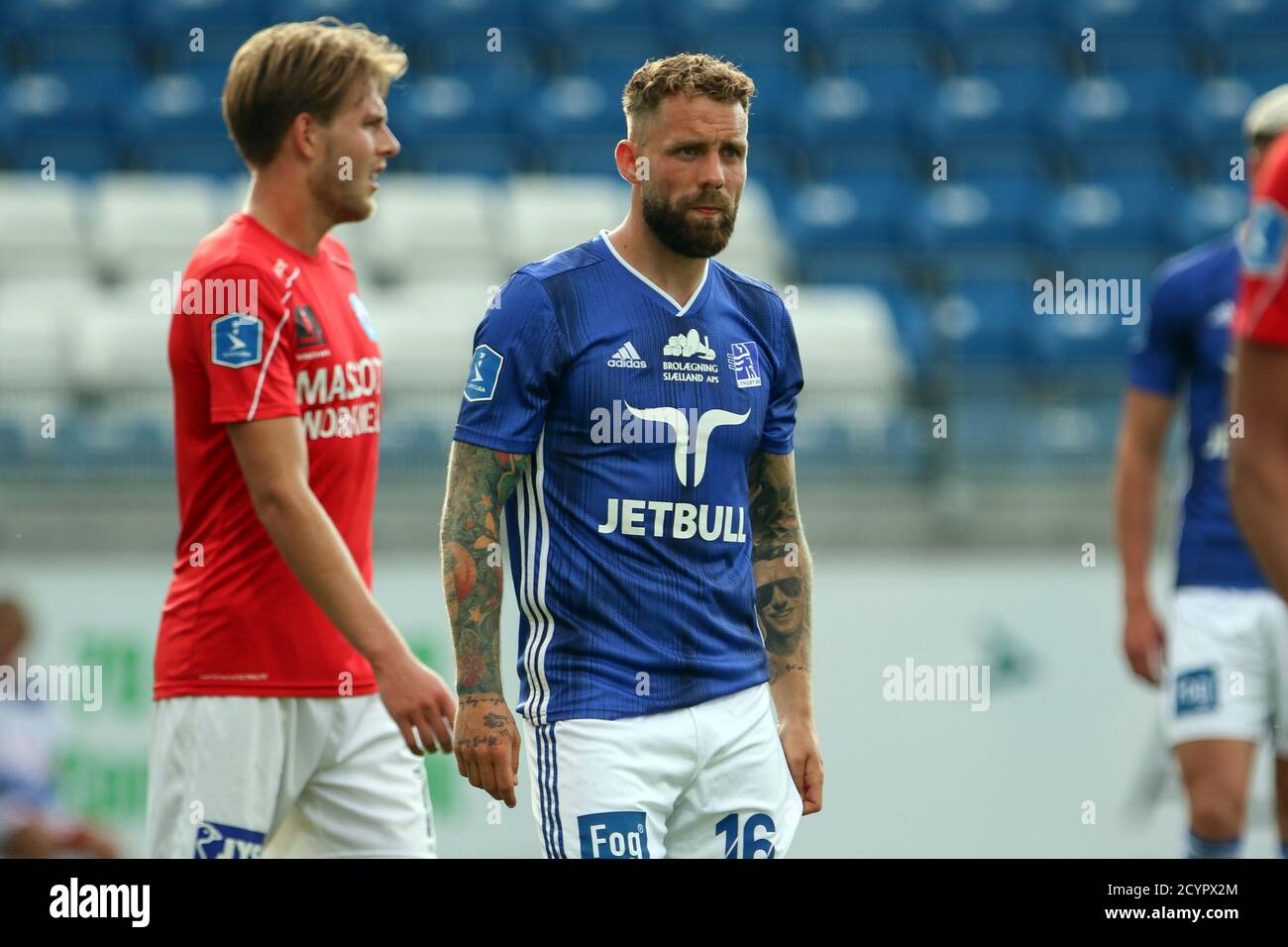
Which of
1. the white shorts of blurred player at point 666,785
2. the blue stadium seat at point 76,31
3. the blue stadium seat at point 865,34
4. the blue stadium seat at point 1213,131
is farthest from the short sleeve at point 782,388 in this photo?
the blue stadium seat at point 76,31

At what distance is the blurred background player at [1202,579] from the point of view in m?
4.48

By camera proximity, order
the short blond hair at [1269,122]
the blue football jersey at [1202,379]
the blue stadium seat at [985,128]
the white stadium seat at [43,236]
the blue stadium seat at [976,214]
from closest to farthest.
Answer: the short blond hair at [1269,122], the blue football jersey at [1202,379], the white stadium seat at [43,236], the blue stadium seat at [976,214], the blue stadium seat at [985,128]

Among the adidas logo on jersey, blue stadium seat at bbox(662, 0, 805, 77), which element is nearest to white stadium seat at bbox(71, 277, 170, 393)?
blue stadium seat at bbox(662, 0, 805, 77)

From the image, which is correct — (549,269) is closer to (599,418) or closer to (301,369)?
(599,418)

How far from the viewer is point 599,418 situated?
3.27 metres

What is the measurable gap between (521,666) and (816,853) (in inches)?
124

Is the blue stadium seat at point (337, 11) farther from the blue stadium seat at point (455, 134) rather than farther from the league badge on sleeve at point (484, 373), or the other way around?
the league badge on sleeve at point (484, 373)

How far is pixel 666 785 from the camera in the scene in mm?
3219

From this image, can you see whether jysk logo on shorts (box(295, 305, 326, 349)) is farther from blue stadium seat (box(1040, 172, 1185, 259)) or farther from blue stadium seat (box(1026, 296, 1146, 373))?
blue stadium seat (box(1040, 172, 1185, 259))

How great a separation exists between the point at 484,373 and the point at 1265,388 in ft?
5.10

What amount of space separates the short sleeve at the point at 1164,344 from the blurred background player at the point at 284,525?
2.11 m

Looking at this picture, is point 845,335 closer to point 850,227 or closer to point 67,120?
point 850,227

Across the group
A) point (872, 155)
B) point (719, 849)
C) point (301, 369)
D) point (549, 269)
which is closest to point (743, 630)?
point (719, 849)

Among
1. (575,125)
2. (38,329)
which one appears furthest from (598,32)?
(38,329)
